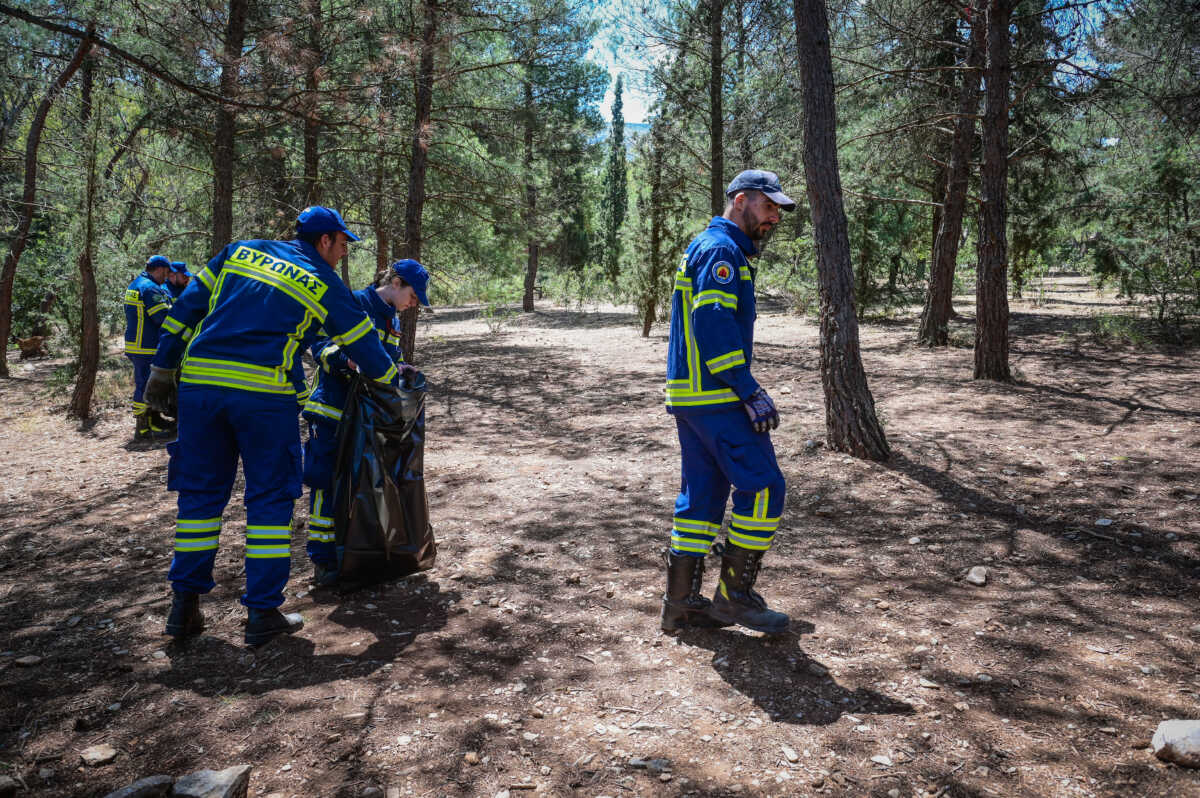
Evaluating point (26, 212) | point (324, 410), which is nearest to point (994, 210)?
point (324, 410)

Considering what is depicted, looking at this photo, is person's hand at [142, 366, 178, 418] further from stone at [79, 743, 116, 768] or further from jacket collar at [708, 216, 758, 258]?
jacket collar at [708, 216, 758, 258]

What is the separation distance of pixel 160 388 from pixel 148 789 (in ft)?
7.58

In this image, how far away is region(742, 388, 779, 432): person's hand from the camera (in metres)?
3.14

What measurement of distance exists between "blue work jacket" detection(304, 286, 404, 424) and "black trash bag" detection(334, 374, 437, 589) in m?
0.18

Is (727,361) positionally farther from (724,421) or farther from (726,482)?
(726,482)

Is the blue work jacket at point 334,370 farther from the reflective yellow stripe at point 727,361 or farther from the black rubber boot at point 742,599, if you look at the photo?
the black rubber boot at point 742,599

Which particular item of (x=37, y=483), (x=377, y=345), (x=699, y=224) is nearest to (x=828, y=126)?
(x=377, y=345)

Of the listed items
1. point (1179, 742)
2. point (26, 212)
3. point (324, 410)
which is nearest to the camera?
point (1179, 742)

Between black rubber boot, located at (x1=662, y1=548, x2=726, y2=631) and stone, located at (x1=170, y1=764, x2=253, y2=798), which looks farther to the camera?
black rubber boot, located at (x1=662, y1=548, x2=726, y2=631)

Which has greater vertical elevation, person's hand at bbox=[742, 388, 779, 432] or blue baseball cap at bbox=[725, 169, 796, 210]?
blue baseball cap at bbox=[725, 169, 796, 210]

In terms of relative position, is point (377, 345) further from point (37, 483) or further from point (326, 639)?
point (37, 483)

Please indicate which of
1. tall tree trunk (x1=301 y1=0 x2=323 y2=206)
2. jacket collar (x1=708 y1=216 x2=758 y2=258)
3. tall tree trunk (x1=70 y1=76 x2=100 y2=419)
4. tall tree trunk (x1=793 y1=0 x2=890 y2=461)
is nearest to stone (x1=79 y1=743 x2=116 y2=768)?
jacket collar (x1=708 y1=216 x2=758 y2=258)

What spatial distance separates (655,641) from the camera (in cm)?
344

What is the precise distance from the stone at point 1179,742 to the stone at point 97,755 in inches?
144
